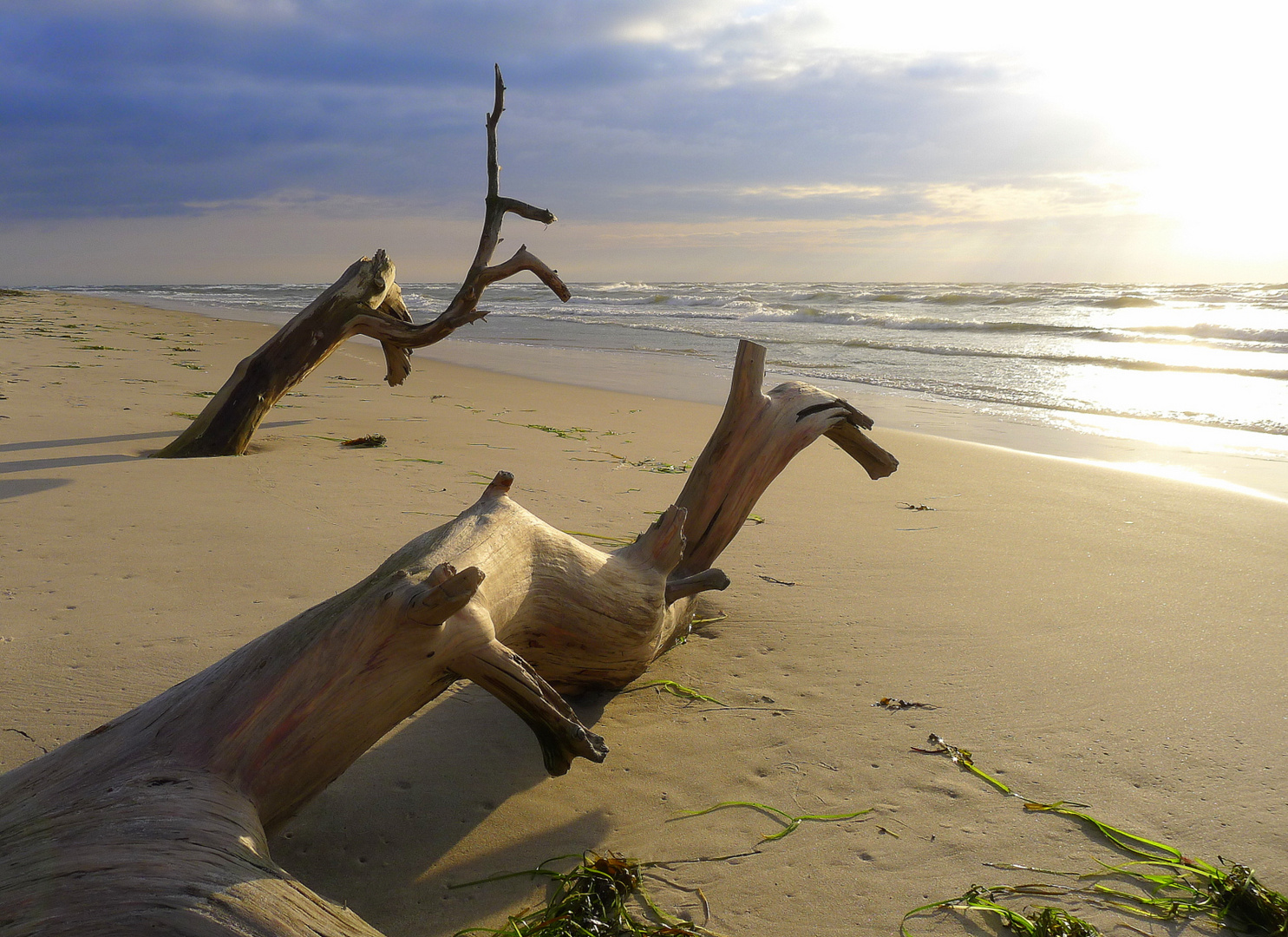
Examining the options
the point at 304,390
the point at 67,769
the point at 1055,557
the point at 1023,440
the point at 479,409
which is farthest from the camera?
the point at 304,390

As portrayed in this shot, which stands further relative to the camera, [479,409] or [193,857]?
[479,409]

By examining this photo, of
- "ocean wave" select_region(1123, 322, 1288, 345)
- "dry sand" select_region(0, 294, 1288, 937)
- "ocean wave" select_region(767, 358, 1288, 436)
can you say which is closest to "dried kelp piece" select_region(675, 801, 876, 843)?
"dry sand" select_region(0, 294, 1288, 937)

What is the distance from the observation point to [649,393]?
35.1 feet

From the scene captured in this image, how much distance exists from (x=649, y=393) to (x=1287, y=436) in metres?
6.78

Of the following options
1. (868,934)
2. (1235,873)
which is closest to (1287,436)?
(1235,873)

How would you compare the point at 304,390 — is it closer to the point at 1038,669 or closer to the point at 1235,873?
the point at 1038,669

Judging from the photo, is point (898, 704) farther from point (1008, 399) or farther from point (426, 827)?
point (1008, 399)

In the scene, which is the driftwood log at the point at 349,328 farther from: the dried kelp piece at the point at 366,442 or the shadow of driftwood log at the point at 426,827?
the shadow of driftwood log at the point at 426,827

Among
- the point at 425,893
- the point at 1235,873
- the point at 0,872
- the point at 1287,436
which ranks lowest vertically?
the point at 425,893

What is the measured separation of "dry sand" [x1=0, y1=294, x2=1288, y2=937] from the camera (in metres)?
2.15

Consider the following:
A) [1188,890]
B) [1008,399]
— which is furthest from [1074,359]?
[1188,890]

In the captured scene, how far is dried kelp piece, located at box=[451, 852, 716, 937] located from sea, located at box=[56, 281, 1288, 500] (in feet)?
19.0

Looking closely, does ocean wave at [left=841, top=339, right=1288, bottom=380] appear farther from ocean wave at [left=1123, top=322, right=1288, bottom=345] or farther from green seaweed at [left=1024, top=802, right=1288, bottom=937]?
green seaweed at [left=1024, top=802, right=1288, bottom=937]

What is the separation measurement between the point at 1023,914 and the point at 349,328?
6.29 m
